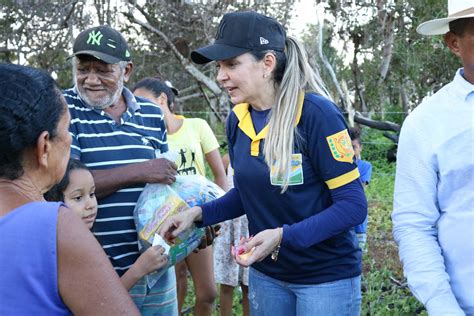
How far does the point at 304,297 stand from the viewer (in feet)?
9.01

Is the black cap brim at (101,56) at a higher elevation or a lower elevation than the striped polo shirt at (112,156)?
higher

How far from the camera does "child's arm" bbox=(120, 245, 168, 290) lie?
112 inches

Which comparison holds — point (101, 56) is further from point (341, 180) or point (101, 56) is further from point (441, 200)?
point (441, 200)

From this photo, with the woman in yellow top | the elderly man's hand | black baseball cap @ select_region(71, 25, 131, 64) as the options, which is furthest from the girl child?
the woman in yellow top

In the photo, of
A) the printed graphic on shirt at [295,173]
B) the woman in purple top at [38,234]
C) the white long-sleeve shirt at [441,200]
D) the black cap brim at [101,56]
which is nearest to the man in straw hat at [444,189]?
the white long-sleeve shirt at [441,200]

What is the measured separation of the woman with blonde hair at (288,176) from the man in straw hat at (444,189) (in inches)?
17.2

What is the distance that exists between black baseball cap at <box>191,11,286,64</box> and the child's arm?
34.5 inches

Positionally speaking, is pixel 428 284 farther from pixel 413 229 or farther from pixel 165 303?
pixel 165 303

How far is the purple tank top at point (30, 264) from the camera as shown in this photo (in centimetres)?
150

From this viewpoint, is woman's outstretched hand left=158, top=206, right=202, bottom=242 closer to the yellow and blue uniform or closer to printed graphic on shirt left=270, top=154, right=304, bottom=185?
the yellow and blue uniform

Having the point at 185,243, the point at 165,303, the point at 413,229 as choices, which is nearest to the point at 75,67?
the point at 185,243

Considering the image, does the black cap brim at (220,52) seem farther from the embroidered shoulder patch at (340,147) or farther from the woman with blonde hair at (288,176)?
the embroidered shoulder patch at (340,147)

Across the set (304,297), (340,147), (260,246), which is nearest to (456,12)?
(340,147)

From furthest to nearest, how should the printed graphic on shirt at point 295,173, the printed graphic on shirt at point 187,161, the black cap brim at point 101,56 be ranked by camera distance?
the printed graphic on shirt at point 187,161 < the black cap brim at point 101,56 < the printed graphic on shirt at point 295,173
